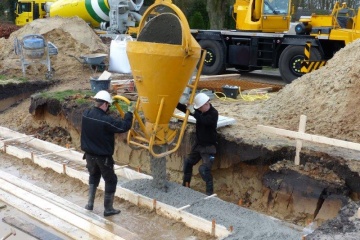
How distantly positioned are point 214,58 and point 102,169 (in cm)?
973

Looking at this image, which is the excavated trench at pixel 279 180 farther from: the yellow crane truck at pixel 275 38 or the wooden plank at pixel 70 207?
the yellow crane truck at pixel 275 38

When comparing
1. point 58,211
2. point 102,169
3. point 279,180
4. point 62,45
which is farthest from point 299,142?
point 62,45

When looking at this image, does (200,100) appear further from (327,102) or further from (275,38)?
(275,38)

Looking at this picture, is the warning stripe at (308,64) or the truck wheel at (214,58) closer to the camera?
the warning stripe at (308,64)

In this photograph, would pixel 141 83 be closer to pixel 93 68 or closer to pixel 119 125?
pixel 119 125

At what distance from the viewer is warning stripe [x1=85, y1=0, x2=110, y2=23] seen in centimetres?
2250

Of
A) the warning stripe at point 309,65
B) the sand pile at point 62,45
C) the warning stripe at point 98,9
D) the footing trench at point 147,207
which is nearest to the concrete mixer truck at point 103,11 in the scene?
the warning stripe at point 98,9

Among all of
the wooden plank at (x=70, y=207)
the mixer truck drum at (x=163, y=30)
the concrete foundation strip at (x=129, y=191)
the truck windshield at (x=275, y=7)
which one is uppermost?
the truck windshield at (x=275, y=7)

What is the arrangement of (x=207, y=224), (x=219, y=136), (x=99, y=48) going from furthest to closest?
(x=99, y=48), (x=219, y=136), (x=207, y=224)

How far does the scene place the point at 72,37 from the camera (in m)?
15.3

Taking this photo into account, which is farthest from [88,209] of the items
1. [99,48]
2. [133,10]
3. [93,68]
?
[133,10]

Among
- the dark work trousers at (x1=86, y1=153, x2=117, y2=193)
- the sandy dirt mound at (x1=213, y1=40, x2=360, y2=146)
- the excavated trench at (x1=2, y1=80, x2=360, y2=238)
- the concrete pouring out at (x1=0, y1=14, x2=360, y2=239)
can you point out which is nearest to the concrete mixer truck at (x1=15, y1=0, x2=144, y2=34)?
the concrete pouring out at (x1=0, y1=14, x2=360, y2=239)

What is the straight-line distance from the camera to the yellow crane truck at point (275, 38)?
12938 millimetres

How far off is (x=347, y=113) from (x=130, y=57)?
3.93 m
